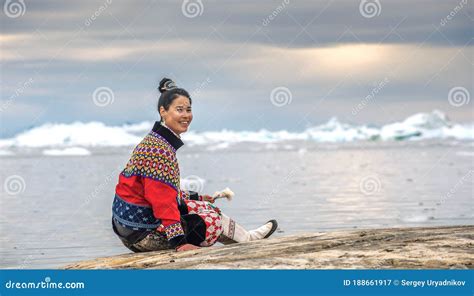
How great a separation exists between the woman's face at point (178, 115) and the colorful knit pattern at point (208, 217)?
25.4 inches

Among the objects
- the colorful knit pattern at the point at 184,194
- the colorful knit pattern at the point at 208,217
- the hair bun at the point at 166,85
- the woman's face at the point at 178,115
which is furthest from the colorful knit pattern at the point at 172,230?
the hair bun at the point at 166,85

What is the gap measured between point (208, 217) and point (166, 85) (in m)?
1.13

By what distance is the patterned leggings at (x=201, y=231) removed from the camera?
7418mm

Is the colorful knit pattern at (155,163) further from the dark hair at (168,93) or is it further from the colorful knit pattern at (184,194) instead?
the colorful knit pattern at (184,194)

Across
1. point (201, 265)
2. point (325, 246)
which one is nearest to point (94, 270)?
point (201, 265)

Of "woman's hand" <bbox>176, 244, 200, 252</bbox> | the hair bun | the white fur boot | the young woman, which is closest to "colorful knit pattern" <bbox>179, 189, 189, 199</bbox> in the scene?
the young woman

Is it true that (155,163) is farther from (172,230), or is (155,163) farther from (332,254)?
(332,254)

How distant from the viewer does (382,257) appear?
6586 mm

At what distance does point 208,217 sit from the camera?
741cm

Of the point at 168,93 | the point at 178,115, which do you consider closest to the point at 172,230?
the point at 178,115

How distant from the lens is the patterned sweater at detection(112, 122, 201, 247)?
23.2 ft

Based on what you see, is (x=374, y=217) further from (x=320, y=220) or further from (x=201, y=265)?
(x=201, y=265)

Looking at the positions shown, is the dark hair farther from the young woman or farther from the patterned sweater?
the patterned sweater
